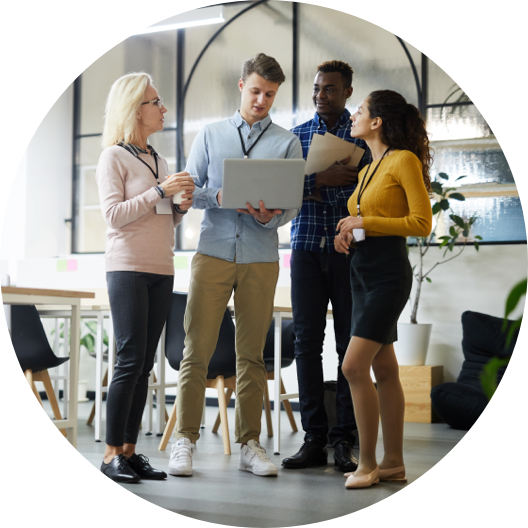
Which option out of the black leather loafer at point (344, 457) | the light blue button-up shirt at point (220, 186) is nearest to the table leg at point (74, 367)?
the light blue button-up shirt at point (220, 186)

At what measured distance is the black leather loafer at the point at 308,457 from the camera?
6.89ft

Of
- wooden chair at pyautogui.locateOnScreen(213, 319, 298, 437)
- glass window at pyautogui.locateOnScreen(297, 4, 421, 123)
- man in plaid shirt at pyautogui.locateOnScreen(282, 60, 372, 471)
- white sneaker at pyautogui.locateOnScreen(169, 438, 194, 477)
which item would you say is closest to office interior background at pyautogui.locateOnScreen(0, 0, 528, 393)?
glass window at pyautogui.locateOnScreen(297, 4, 421, 123)

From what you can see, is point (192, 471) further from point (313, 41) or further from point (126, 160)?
point (313, 41)

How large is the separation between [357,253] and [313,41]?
1.22 meters

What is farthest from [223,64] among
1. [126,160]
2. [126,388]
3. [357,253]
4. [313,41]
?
[126,388]

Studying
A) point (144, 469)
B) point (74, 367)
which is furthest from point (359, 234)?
point (74, 367)

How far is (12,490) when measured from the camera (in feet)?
6.73

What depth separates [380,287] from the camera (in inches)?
73.8

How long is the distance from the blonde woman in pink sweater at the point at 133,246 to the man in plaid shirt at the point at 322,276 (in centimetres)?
48

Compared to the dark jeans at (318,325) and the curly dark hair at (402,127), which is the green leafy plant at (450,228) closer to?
the curly dark hair at (402,127)

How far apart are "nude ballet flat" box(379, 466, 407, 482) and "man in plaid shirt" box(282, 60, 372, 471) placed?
0.21 m

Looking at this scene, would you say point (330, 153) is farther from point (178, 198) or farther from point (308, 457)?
point (308, 457)

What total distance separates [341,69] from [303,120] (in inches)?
10.5

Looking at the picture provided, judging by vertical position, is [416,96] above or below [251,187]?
above
